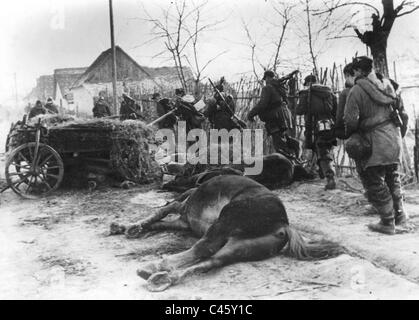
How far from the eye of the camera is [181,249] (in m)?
4.64

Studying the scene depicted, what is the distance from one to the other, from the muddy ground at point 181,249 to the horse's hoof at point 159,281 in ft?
0.20

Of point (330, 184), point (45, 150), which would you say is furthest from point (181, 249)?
point (45, 150)

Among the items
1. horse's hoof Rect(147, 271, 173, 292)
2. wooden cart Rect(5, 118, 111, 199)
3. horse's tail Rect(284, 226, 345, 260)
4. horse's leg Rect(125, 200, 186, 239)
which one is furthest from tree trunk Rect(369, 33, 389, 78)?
horse's hoof Rect(147, 271, 173, 292)

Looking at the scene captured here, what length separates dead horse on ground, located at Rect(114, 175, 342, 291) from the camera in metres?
3.71

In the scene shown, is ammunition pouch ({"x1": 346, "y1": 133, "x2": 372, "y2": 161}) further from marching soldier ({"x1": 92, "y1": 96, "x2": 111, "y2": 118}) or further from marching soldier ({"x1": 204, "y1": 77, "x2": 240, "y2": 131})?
marching soldier ({"x1": 92, "y1": 96, "x2": 111, "y2": 118})

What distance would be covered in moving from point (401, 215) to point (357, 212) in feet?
3.04

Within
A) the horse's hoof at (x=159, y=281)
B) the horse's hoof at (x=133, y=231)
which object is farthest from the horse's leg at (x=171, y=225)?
the horse's hoof at (x=159, y=281)

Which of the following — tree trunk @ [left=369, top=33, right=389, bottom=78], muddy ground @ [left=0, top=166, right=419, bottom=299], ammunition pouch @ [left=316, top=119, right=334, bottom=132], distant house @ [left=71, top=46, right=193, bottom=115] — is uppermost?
distant house @ [left=71, top=46, right=193, bottom=115]

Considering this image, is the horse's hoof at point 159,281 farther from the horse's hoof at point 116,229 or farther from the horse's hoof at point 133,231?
the horse's hoof at point 116,229

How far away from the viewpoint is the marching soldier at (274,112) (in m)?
8.75

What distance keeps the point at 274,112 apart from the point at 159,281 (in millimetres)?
5745

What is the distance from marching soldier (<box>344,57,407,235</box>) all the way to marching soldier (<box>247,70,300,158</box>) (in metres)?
3.55

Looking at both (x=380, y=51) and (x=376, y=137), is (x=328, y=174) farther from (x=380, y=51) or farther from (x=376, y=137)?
(x=380, y=51)

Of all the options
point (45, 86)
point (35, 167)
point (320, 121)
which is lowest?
point (35, 167)
